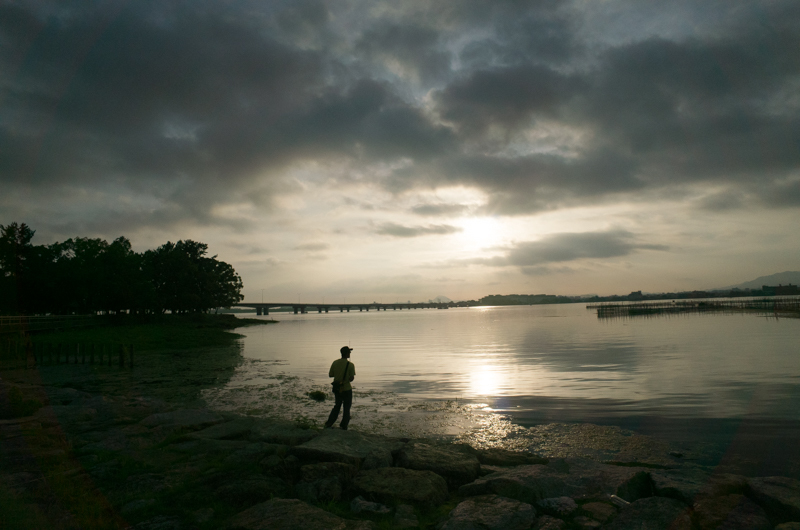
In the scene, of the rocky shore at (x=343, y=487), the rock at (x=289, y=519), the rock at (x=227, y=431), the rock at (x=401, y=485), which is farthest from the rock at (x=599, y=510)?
the rock at (x=227, y=431)

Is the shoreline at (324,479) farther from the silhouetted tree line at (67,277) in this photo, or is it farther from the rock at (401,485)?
the silhouetted tree line at (67,277)

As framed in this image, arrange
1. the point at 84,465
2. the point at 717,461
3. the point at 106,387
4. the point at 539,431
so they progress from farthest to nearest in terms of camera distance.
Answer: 1. the point at 106,387
2. the point at 539,431
3. the point at 717,461
4. the point at 84,465

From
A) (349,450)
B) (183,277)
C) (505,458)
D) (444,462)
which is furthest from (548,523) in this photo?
(183,277)

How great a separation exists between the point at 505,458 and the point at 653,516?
17.0 feet

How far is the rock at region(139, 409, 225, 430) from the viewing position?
1564 centimetres

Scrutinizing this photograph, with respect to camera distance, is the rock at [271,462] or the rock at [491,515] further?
the rock at [271,462]

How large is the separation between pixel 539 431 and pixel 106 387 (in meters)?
25.7

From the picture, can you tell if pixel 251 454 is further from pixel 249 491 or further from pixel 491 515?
pixel 491 515

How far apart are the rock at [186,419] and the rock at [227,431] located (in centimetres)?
52

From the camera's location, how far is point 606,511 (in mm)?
8945

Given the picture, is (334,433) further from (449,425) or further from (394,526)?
(449,425)

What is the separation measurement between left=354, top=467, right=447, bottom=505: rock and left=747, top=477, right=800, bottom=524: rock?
617 centimetres

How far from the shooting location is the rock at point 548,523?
8281 mm

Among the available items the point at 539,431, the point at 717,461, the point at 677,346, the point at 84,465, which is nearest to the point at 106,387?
the point at 84,465
